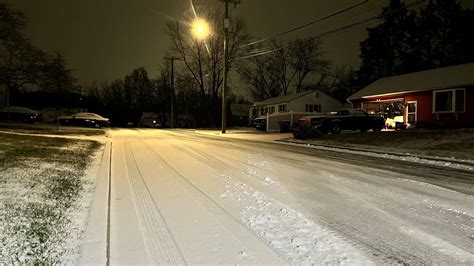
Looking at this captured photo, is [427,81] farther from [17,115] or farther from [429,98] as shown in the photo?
[17,115]

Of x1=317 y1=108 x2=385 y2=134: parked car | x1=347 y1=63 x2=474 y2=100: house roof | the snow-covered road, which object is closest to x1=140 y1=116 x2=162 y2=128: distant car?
x1=347 y1=63 x2=474 y2=100: house roof

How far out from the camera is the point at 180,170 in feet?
36.3

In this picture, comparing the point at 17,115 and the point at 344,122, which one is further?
the point at 17,115

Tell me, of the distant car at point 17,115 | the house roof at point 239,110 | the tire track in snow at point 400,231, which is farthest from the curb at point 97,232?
the house roof at point 239,110

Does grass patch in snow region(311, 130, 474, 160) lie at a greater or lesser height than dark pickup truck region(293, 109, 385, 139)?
lesser

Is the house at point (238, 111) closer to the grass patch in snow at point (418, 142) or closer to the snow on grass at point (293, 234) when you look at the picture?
the grass patch in snow at point (418, 142)

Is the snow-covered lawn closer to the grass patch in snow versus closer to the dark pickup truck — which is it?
the grass patch in snow

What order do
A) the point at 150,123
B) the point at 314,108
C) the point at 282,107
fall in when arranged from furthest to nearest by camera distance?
1. the point at 150,123
2. the point at 282,107
3. the point at 314,108

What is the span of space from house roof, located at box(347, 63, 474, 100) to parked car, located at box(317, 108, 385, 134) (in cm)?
472

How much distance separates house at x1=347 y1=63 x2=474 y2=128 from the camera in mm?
26819

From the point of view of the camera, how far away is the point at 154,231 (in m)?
5.50

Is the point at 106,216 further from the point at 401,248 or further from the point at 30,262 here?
the point at 401,248

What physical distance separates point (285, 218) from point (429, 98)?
2722 cm

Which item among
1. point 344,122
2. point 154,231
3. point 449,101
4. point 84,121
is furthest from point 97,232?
point 84,121
